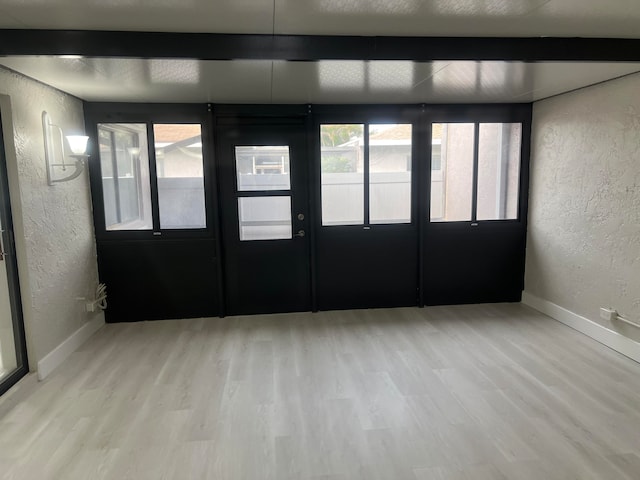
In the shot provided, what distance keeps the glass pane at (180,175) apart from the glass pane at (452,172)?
7.97 ft

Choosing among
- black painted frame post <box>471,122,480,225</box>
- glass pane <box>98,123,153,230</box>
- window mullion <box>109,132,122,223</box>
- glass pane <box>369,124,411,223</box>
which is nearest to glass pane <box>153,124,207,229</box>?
glass pane <box>98,123,153,230</box>

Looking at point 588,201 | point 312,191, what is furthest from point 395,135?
point 588,201

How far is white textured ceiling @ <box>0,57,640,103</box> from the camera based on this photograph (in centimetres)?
265

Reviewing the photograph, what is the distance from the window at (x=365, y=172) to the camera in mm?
4336

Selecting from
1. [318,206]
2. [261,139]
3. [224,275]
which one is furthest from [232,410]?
[261,139]

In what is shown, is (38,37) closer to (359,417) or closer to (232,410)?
(232,410)

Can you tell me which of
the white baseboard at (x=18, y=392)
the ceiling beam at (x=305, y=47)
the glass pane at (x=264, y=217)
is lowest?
the white baseboard at (x=18, y=392)

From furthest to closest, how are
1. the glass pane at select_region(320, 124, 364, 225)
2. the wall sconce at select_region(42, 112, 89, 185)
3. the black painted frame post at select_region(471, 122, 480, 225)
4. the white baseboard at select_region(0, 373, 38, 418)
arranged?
the black painted frame post at select_region(471, 122, 480, 225), the glass pane at select_region(320, 124, 364, 225), the wall sconce at select_region(42, 112, 89, 185), the white baseboard at select_region(0, 373, 38, 418)

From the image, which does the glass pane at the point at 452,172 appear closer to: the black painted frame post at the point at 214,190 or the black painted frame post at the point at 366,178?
the black painted frame post at the point at 366,178

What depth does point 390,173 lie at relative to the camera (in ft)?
14.5

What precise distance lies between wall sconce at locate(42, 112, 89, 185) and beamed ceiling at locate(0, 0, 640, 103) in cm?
35

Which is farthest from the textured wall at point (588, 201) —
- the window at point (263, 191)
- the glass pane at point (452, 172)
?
the window at point (263, 191)

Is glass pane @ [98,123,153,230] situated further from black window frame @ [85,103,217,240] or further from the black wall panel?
the black wall panel

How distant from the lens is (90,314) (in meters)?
3.88
